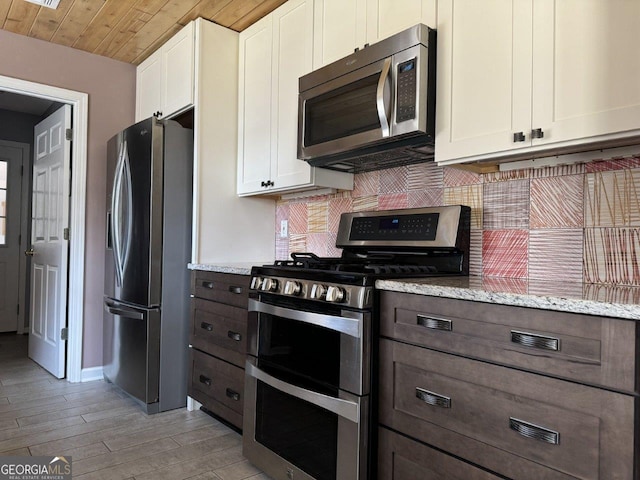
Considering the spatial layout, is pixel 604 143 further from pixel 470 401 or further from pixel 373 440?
pixel 373 440

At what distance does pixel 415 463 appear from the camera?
1.44 meters

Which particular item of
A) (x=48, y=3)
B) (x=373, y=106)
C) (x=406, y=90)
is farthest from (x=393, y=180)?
(x=48, y=3)

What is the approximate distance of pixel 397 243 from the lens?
6.95 ft

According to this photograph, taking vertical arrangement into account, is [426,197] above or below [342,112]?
below

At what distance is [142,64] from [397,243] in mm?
2553

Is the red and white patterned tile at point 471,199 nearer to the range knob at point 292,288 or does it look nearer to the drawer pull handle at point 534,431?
the range knob at point 292,288

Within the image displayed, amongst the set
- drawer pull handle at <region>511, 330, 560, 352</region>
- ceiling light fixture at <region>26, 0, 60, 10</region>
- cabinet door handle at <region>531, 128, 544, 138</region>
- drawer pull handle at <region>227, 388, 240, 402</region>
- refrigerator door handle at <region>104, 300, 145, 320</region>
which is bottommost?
drawer pull handle at <region>227, 388, 240, 402</region>

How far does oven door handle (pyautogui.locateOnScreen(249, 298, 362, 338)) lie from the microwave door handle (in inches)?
30.8

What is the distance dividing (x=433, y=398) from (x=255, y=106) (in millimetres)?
2008

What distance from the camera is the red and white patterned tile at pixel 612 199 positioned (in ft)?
5.13

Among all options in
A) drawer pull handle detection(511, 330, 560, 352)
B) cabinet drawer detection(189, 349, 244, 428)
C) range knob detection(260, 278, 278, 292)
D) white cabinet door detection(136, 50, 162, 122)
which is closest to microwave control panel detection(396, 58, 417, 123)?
range knob detection(260, 278, 278, 292)

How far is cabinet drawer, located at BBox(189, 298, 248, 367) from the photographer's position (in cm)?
228

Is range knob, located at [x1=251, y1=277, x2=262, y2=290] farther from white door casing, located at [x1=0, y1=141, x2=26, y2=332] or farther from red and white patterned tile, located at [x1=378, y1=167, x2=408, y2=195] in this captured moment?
white door casing, located at [x1=0, y1=141, x2=26, y2=332]

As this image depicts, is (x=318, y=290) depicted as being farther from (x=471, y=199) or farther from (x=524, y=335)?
(x=471, y=199)
